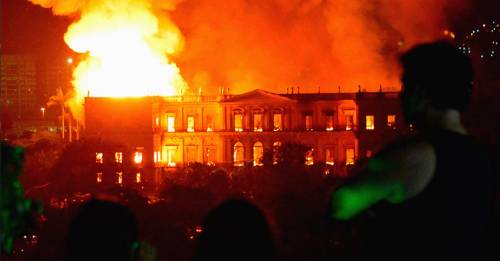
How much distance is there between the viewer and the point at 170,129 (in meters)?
65.2

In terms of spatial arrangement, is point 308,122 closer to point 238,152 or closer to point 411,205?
point 238,152

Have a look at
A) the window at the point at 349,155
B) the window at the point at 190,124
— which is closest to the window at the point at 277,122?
the window at the point at 349,155

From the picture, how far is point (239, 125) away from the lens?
64.2 metres

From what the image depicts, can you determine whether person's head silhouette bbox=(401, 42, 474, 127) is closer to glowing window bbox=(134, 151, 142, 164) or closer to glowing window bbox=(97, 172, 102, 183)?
glowing window bbox=(97, 172, 102, 183)

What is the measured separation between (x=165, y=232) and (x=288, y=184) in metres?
12.5

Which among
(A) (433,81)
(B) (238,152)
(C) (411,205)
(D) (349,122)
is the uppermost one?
(D) (349,122)

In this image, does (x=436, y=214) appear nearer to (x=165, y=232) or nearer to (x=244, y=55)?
(x=165, y=232)

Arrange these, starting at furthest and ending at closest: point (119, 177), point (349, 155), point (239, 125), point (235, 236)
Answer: point (239, 125) → point (349, 155) → point (119, 177) → point (235, 236)

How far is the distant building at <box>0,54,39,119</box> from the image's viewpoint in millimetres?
93375

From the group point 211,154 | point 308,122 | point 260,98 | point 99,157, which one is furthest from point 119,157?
point 308,122

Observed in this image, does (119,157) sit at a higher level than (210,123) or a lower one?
lower

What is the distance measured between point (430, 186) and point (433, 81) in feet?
1.39

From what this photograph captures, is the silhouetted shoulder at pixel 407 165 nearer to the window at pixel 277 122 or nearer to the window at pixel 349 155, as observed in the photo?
the window at pixel 349 155

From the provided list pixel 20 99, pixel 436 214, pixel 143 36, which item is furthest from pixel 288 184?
pixel 20 99
